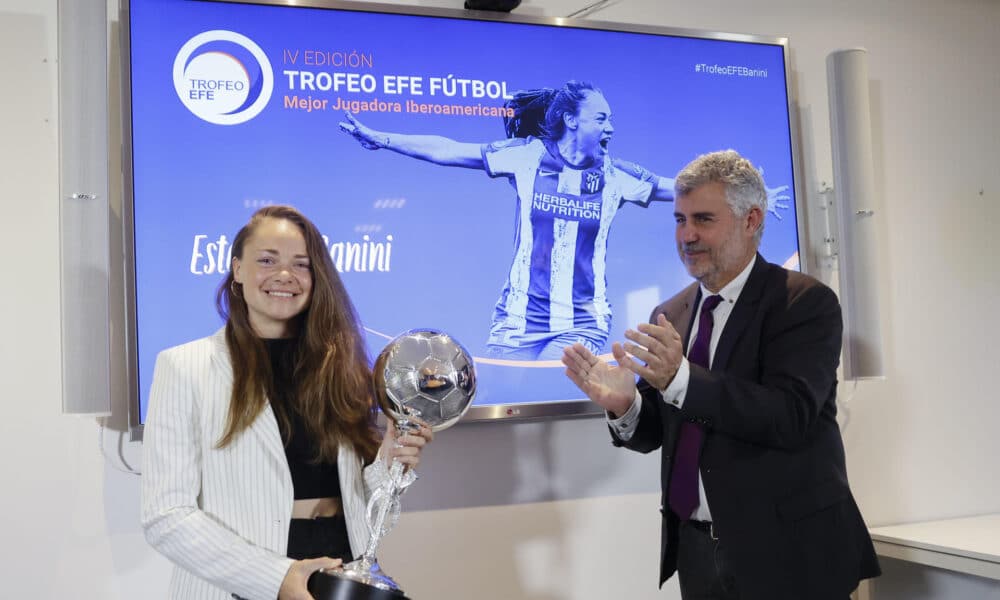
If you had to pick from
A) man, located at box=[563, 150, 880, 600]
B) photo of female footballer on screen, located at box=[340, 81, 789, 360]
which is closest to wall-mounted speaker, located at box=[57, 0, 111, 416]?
photo of female footballer on screen, located at box=[340, 81, 789, 360]

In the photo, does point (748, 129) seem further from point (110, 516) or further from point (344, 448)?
point (110, 516)

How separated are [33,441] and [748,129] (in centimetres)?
274

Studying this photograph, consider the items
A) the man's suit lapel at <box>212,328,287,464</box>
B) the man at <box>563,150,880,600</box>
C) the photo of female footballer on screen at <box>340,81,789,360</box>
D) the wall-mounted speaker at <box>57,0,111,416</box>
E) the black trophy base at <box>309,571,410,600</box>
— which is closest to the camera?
the black trophy base at <box>309,571,410,600</box>

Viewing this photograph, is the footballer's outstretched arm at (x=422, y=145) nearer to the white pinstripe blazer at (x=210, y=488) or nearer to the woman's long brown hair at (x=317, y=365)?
the woman's long brown hair at (x=317, y=365)

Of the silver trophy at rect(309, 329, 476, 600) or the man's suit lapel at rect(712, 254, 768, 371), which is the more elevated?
the man's suit lapel at rect(712, 254, 768, 371)

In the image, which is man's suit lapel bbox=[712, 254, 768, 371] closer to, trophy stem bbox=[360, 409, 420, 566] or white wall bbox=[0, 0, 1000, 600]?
trophy stem bbox=[360, 409, 420, 566]

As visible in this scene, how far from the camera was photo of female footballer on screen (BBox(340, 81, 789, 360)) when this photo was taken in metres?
3.29

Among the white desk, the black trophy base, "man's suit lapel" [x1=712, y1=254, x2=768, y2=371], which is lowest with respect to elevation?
the white desk

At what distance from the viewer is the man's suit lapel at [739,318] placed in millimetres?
2461

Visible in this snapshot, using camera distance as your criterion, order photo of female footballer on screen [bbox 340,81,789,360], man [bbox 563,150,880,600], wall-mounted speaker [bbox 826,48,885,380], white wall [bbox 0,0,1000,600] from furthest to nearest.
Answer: wall-mounted speaker [bbox 826,48,885,380] < photo of female footballer on screen [bbox 340,81,789,360] < white wall [bbox 0,0,1000,600] < man [bbox 563,150,880,600]

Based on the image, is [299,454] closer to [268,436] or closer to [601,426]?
[268,436]

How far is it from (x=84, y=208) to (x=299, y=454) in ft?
3.77

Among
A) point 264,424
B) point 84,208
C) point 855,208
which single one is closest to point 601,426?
point 855,208

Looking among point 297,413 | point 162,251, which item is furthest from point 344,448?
point 162,251
